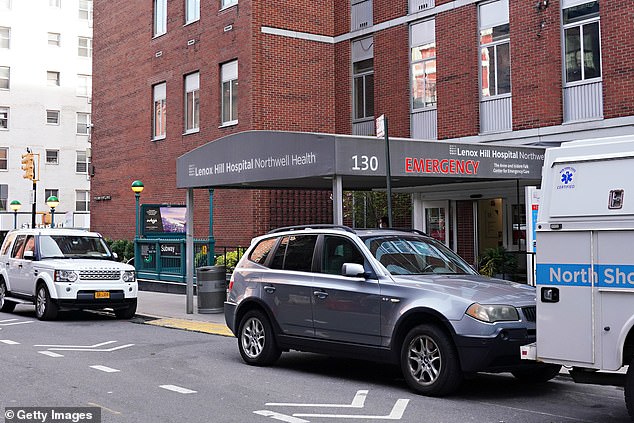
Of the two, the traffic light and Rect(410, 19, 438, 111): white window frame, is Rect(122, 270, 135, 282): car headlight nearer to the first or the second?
Rect(410, 19, 438, 111): white window frame

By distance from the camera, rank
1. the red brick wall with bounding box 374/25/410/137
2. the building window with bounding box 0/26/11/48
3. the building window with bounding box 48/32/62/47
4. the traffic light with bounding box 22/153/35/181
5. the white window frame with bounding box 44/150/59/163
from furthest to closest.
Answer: the building window with bounding box 48/32/62/47 < the white window frame with bounding box 44/150/59/163 < the building window with bounding box 0/26/11/48 < the traffic light with bounding box 22/153/35/181 < the red brick wall with bounding box 374/25/410/137

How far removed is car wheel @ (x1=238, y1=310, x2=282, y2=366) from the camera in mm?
10469

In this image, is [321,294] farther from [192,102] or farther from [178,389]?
[192,102]

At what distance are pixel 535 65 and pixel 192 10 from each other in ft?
42.6

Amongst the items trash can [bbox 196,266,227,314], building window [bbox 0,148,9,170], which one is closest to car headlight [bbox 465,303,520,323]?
trash can [bbox 196,266,227,314]

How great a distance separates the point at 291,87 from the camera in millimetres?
24766

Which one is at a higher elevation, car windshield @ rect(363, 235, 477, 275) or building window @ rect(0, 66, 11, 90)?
building window @ rect(0, 66, 11, 90)

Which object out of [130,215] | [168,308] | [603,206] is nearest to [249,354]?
[603,206]

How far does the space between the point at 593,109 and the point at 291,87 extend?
9831 millimetres

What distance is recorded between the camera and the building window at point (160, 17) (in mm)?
29031

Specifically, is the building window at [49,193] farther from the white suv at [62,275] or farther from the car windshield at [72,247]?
the car windshield at [72,247]

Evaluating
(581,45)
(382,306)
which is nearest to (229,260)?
(581,45)

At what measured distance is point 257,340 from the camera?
1070 centimetres

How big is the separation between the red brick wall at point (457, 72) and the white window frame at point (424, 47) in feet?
0.96
